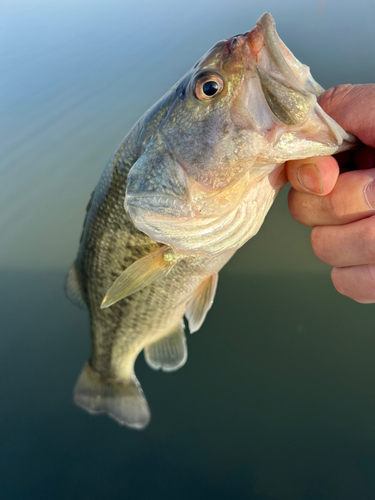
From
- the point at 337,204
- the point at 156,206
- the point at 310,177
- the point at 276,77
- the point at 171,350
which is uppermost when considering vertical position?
the point at 276,77

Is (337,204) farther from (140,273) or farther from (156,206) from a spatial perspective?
(140,273)

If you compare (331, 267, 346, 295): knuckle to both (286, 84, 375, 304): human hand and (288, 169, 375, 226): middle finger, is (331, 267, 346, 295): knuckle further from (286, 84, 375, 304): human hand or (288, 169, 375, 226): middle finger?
(288, 169, 375, 226): middle finger

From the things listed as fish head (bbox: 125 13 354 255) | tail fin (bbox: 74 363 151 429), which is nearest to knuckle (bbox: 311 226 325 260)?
fish head (bbox: 125 13 354 255)

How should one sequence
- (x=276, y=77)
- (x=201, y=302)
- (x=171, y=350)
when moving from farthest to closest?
(x=171, y=350), (x=201, y=302), (x=276, y=77)

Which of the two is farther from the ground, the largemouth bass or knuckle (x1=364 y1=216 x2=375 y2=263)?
the largemouth bass

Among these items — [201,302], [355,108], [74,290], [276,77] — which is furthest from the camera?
[74,290]

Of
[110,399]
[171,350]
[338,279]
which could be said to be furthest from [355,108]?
[110,399]

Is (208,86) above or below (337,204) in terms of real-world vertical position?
above

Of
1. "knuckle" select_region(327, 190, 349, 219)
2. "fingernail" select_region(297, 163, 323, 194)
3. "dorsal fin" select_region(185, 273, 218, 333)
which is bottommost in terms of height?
"dorsal fin" select_region(185, 273, 218, 333)
